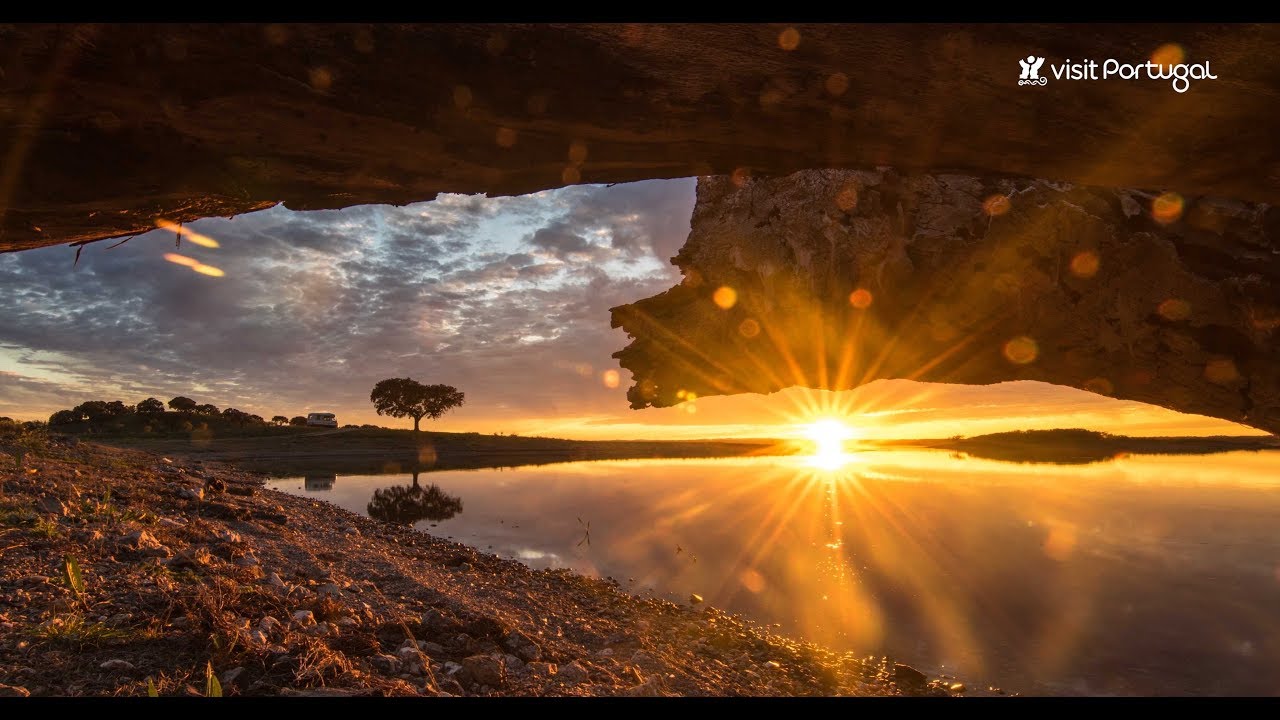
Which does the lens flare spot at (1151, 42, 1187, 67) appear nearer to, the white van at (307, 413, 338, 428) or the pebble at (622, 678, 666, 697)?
the pebble at (622, 678, 666, 697)

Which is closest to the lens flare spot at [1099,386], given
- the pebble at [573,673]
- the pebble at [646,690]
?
the pebble at [646,690]

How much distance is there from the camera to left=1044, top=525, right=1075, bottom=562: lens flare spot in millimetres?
14398

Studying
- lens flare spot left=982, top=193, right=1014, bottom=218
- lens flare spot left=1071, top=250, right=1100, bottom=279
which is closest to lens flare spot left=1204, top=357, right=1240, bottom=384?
lens flare spot left=1071, top=250, right=1100, bottom=279

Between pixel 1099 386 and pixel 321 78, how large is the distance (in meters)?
14.3

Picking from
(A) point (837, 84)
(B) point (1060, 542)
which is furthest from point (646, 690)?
(B) point (1060, 542)

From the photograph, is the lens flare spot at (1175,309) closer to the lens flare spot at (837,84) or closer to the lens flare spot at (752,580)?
the lens flare spot at (752,580)

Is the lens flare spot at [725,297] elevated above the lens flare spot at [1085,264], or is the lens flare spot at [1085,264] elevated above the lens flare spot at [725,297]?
the lens flare spot at [725,297]

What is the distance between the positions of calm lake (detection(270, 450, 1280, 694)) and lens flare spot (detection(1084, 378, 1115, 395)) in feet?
13.6

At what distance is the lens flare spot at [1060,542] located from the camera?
14.4 metres

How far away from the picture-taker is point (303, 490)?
2559 cm

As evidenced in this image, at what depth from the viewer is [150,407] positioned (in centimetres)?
6819

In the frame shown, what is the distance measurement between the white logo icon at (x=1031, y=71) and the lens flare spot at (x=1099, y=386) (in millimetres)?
10038

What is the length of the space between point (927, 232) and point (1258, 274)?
4.91m

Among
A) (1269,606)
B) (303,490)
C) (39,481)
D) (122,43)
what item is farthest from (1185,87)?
(303,490)
